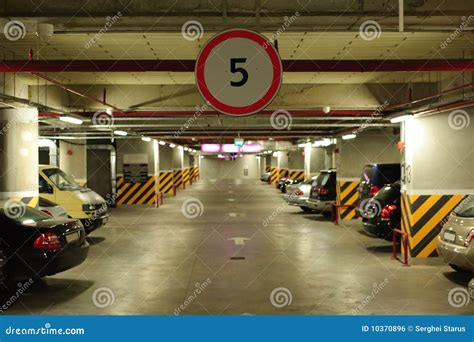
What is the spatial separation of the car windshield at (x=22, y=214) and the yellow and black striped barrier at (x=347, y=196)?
458 inches

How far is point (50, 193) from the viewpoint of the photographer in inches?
529

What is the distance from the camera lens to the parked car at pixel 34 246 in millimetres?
7426

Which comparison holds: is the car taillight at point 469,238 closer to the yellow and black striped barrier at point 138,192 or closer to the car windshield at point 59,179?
the car windshield at point 59,179

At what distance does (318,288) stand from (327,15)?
4.07m

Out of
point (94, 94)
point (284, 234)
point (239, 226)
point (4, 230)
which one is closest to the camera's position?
point (4, 230)

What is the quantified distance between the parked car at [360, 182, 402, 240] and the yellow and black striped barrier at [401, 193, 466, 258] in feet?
4.45

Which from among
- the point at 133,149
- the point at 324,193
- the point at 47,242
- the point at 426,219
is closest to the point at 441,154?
the point at 426,219

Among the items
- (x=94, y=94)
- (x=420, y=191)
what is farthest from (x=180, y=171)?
(x=420, y=191)

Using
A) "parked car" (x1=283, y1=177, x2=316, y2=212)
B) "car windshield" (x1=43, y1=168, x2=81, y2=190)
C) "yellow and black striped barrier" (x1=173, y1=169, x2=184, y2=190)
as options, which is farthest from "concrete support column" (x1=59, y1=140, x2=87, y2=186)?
"yellow and black striped barrier" (x1=173, y1=169, x2=184, y2=190)

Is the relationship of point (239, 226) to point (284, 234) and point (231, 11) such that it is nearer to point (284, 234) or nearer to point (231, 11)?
point (284, 234)

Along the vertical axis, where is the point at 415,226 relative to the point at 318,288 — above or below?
above

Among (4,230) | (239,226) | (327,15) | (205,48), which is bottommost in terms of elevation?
(239,226)

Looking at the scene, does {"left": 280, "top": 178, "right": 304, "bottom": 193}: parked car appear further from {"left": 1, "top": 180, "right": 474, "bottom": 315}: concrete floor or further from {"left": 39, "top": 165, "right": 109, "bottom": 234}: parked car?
{"left": 39, "top": 165, "right": 109, "bottom": 234}: parked car

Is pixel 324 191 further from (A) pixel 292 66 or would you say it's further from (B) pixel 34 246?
(B) pixel 34 246
